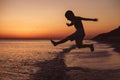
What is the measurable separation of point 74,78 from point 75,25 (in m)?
5.55

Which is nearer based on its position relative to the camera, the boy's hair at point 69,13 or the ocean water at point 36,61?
the ocean water at point 36,61

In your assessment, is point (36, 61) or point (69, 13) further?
point (36, 61)

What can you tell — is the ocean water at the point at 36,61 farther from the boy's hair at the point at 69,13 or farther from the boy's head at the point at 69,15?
the boy's hair at the point at 69,13

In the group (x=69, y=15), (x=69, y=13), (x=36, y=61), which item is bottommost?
(x=36, y=61)

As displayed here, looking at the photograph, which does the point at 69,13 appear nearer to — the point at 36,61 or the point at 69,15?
the point at 69,15

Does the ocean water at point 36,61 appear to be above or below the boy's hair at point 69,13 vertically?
below

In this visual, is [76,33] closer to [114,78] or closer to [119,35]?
[114,78]

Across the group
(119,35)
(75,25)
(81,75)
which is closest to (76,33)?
(75,25)

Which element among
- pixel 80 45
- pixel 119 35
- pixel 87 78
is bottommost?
pixel 119 35

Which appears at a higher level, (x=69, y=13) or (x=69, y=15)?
(x=69, y=13)

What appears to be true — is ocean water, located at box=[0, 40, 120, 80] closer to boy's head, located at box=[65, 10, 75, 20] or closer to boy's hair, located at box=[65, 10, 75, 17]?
boy's head, located at box=[65, 10, 75, 20]

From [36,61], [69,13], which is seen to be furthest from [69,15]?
[36,61]

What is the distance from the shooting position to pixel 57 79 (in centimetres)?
1134

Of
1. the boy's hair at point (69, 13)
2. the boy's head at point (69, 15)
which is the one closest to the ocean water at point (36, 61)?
the boy's head at point (69, 15)
